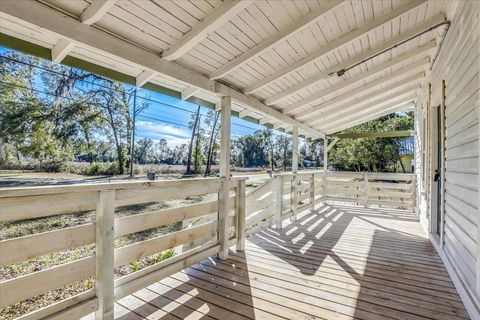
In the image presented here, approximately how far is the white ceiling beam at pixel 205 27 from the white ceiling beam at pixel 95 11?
581 mm

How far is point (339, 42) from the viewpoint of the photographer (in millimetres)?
2629

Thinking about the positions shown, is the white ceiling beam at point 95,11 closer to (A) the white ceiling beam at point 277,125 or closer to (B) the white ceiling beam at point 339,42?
(B) the white ceiling beam at point 339,42

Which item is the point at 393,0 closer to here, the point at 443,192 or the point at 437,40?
the point at 437,40

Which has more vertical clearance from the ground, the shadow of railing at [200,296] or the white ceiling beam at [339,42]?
the white ceiling beam at [339,42]

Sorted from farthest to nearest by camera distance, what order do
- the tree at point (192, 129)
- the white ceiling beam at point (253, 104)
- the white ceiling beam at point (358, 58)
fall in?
1. the tree at point (192, 129)
2. the white ceiling beam at point (253, 104)
3. the white ceiling beam at point (358, 58)

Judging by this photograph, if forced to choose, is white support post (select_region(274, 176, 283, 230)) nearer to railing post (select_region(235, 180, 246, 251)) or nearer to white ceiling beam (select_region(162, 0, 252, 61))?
railing post (select_region(235, 180, 246, 251))

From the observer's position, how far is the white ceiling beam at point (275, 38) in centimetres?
207

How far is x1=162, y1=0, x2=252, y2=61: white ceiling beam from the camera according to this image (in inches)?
70.2

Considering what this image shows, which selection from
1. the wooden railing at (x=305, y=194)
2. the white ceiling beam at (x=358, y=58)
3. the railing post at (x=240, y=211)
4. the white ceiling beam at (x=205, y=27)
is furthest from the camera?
the wooden railing at (x=305, y=194)

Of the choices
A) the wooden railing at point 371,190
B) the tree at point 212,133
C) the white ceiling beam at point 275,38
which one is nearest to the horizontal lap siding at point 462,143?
the white ceiling beam at point 275,38

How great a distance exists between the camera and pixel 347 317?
1.98 meters

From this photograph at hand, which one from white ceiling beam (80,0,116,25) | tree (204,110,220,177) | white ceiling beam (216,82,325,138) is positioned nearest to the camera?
white ceiling beam (80,0,116,25)

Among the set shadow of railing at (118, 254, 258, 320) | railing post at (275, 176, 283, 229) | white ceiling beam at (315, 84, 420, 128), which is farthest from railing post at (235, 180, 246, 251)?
white ceiling beam at (315, 84, 420, 128)

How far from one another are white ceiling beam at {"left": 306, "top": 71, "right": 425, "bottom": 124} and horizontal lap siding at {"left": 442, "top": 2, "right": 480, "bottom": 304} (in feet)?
5.39
